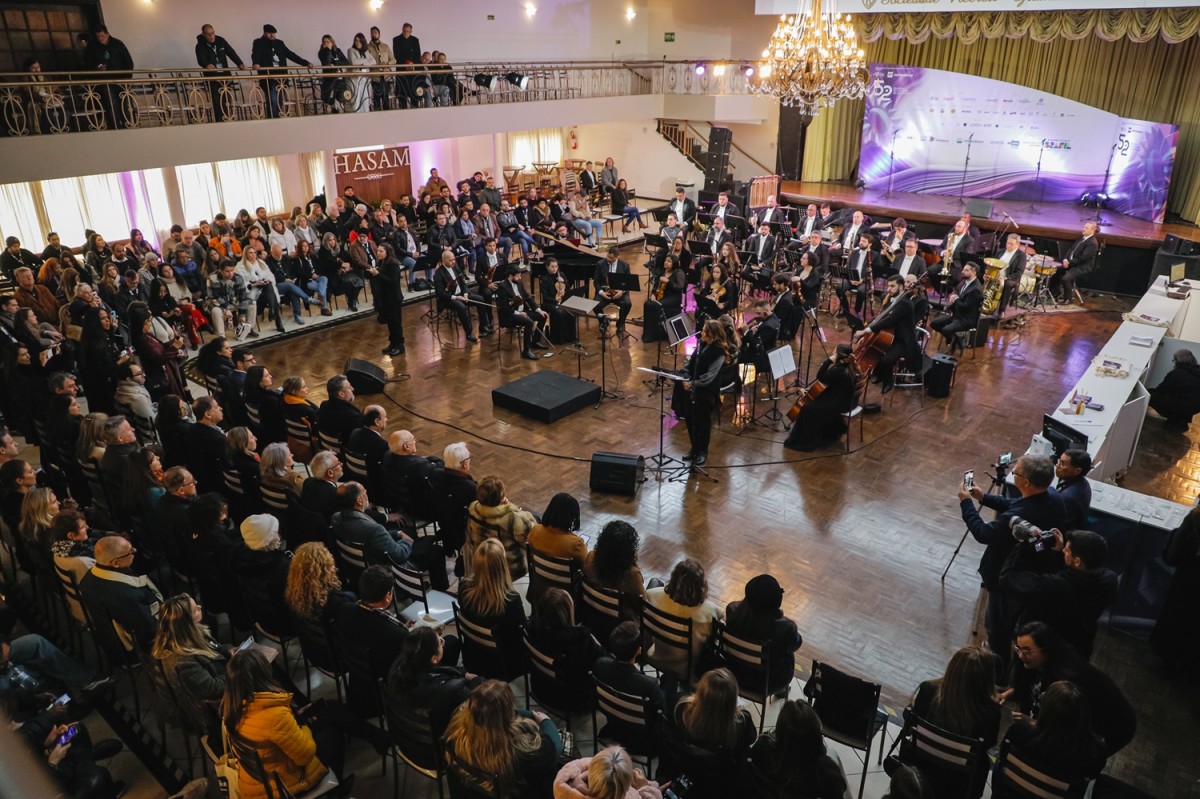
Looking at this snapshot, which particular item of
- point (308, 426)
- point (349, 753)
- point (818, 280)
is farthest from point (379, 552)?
point (818, 280)

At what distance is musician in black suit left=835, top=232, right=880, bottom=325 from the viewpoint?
1161cm

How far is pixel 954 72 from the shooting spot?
16.6m

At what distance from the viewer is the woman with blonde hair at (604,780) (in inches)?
121

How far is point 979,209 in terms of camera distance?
50.1 ft

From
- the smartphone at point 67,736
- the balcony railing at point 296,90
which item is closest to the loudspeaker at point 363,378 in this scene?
the balcony railing at point 296,90

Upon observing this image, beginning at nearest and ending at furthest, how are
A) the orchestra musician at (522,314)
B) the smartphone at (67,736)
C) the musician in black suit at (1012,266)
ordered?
the smartphone at (67,736) < the orchestra musician at (522,314) < the musician in black suit at (1012,266)

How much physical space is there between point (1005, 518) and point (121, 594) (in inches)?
201

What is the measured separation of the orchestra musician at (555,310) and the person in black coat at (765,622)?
23.2ft

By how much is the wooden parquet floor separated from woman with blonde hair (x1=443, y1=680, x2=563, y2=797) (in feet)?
8.64

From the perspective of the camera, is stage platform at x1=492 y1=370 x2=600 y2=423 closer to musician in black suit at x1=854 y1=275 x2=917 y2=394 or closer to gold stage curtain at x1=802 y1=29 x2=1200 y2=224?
musician in black suit at x1=854 y1=275 x2=917 y2=394

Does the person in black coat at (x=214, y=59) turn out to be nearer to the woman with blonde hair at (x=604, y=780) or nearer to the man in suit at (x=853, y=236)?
the man in suit at (x=853, y=236)

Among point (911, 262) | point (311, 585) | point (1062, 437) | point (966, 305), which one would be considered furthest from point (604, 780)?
point (911, 262)

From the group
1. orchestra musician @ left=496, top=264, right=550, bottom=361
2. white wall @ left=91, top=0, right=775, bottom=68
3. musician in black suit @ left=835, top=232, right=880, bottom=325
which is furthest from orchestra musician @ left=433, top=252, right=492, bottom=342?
white wall @ left=91, top=0, right=775, bottom=68

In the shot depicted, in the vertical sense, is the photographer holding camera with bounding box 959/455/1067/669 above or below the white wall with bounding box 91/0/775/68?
below
